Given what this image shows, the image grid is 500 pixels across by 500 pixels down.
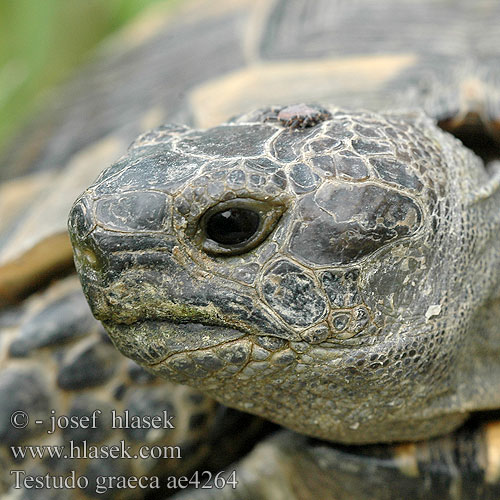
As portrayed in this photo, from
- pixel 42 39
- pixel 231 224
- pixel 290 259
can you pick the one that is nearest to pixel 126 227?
pixel 231 224

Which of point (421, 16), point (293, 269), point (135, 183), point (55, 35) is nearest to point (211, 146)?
point (135, 183)

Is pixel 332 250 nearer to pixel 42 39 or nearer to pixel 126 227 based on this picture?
pixel 126 227

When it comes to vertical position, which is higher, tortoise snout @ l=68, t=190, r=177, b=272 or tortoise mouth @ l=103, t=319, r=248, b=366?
tortoise snout @ l=68, t=190, r=177, b=272

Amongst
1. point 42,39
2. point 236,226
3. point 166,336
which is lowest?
point 42,39

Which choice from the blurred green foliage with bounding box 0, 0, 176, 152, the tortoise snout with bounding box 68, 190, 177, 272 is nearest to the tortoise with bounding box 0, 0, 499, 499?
the tortoise snout with bounding box 68, 190, 177, 272

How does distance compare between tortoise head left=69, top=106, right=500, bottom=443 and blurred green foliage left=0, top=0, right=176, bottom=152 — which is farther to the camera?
blurred green foliage left=0, top=0, right=176, bottom=152

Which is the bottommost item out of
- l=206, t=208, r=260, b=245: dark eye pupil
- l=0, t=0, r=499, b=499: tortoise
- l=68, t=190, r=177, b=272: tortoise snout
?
l=0, t=0, r=499, b=499: tortoise

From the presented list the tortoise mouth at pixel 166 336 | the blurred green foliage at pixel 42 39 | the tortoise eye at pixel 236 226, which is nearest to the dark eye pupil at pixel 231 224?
the tortoise eye at pixel 236 226

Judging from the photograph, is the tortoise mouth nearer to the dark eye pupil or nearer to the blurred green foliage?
the dark eye pupil
